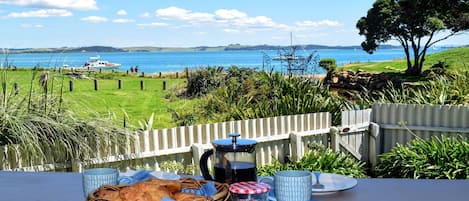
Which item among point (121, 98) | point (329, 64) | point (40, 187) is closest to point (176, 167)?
point (40, 187)

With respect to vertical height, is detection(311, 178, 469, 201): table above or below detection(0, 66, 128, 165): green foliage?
above

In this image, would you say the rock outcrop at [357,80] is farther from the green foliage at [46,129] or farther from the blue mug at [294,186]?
the blue mug at [294,186]

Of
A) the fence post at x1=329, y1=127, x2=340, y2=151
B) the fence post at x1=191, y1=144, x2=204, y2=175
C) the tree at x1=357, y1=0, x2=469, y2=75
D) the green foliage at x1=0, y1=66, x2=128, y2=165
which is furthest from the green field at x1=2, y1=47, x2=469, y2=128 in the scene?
the tree at x1=357, y1=0, x2=469, y2=75

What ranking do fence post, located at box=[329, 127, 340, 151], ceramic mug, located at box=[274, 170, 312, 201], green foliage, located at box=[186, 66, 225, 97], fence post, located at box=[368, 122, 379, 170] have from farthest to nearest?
green foliage, located at box=[186, 66, 225, 97], fence post, located at box=[368, 122, 379, 170], fence post, located at box=[329, 127, 340, 151], ceramic mug, located at box=[274, 170, 312, 201]

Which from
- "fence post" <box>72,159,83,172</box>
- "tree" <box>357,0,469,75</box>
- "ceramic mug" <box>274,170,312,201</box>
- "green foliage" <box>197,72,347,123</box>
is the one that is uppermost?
"tree" <box>357,0,469,75</box>

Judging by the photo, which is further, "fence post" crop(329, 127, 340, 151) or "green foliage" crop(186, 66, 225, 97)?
"green foliage" crop(186, 66, 225, 97)

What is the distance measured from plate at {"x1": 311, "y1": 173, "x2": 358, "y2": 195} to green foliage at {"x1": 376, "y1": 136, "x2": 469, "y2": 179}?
3.39 metres

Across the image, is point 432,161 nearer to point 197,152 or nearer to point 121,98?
point 197,152

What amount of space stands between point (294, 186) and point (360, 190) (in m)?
0.29

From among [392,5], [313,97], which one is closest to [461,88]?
[313,97]

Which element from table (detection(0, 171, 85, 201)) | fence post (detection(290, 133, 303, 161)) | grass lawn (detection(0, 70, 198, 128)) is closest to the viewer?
table (detection(0, 171, 85, 201))

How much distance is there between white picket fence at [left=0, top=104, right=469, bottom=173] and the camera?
14.9 feet

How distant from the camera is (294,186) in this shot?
1192 mm

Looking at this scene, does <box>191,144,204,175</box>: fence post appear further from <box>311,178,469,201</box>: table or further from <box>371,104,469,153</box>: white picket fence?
<box>311,178,469,201</box>: table
